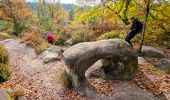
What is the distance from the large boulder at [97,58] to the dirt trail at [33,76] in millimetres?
1178

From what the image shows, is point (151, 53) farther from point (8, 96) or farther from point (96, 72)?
point (8, 96)

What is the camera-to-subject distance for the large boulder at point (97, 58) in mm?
10945

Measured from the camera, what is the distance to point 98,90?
36.7ft

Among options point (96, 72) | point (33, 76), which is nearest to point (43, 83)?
point (33, 76)

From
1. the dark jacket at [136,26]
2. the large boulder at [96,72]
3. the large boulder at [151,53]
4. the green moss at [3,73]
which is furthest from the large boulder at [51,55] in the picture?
the large boulder at [151,53]

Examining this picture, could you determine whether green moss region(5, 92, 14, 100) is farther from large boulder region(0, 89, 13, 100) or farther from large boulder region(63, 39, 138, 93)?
large boulder region(63, 39, 138, 93)

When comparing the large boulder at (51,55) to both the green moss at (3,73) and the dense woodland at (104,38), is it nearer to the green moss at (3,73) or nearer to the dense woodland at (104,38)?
the dense woodland at (104,38)

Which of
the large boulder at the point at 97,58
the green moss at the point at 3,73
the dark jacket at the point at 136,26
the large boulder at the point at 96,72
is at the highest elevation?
the dark jacket at the point at 136,26

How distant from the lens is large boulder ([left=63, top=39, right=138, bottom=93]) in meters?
10.9

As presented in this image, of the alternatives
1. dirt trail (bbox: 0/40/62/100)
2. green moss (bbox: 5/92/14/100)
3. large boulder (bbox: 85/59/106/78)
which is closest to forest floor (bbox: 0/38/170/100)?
dirt trail (bbox: 0/40/62/100)

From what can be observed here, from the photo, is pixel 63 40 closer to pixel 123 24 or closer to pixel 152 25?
pixel 123 24

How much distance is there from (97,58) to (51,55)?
229 inches

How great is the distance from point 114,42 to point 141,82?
7.31ft

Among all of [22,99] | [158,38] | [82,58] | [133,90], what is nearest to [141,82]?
[133,90]
